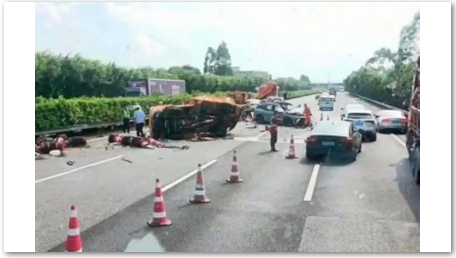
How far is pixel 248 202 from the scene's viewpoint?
22.3 ft

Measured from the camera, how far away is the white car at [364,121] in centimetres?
924

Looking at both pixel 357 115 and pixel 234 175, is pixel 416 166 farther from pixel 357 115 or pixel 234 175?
pixel 234 175

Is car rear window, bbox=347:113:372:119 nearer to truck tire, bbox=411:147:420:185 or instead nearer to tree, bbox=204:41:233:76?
truck tire, bbox=411:147:420:185

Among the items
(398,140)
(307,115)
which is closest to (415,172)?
(398,140)

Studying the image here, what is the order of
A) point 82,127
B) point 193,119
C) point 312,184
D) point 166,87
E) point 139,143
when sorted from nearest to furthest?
point 312,184 < point 139,143 < point 166,87 < point 193,119 < point 82,127

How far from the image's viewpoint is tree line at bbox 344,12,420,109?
6793 mm

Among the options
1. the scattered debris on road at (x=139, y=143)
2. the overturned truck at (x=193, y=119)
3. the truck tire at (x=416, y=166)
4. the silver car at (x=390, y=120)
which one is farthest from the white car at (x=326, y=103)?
the overturned truck at (x=193, y=119)

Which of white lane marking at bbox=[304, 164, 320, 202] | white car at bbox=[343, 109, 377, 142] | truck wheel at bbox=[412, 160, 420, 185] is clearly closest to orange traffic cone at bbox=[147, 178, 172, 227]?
white lane marking at bbox=[304, 164, 320, 202]

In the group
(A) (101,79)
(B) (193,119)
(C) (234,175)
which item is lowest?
(C) (234,175)

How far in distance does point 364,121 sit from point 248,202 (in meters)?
3.90

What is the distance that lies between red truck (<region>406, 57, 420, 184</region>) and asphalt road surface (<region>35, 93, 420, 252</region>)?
15 cm
